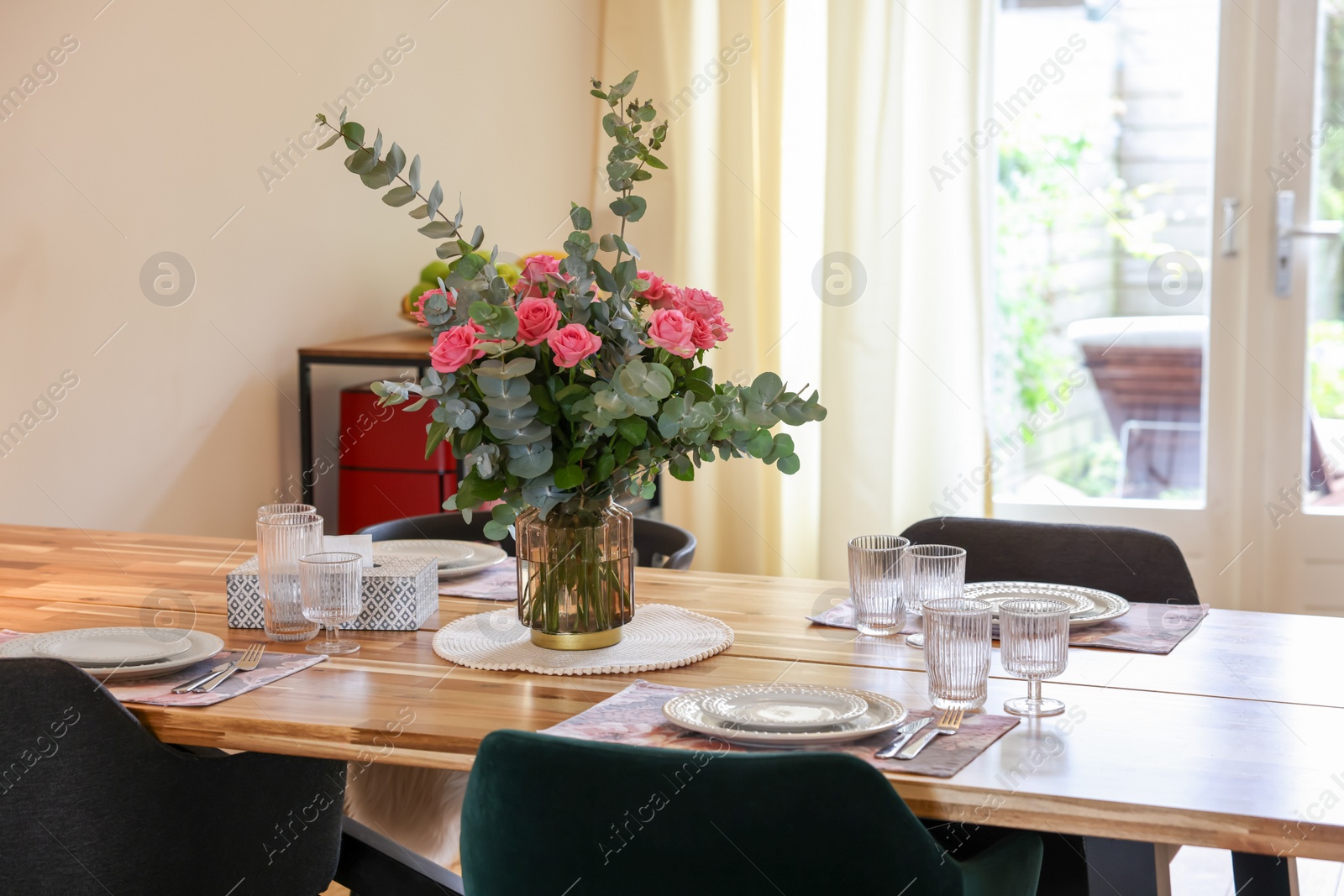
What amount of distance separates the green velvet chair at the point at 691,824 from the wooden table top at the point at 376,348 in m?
1.67

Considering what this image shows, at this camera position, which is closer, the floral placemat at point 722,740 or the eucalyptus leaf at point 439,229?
the floral placemat at point 722,740

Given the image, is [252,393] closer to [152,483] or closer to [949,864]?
[152,483]

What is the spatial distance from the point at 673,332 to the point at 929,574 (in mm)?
430

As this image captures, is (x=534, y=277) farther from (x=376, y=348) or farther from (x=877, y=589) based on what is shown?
(x=376, y=348)

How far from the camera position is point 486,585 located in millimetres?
1739

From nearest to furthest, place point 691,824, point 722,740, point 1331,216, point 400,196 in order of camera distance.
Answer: point 691,824 → point 722,740 → point 400,196 → point 1331,216

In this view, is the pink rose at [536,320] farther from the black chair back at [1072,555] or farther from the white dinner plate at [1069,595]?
the black chair back at [1072,555]

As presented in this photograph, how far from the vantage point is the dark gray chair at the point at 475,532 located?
2.11 m

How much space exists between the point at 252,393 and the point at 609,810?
1972 mm

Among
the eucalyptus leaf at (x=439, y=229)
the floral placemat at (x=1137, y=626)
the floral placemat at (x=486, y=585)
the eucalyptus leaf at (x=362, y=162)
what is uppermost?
the eucalyptus leaf at (x=362, y=162)

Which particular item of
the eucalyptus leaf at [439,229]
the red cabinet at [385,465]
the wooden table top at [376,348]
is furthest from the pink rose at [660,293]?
the red cabinet at [385,465]

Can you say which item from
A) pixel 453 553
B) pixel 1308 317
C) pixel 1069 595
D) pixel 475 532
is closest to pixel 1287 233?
pixel 1308 317

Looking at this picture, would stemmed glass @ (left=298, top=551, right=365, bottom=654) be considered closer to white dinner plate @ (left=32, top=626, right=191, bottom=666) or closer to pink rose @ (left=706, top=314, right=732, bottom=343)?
white dinner plate @ (left=32, top=626, right=191, bottom=666)

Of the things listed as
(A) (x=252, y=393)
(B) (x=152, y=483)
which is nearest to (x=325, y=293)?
(A) (x=252, y=393)
